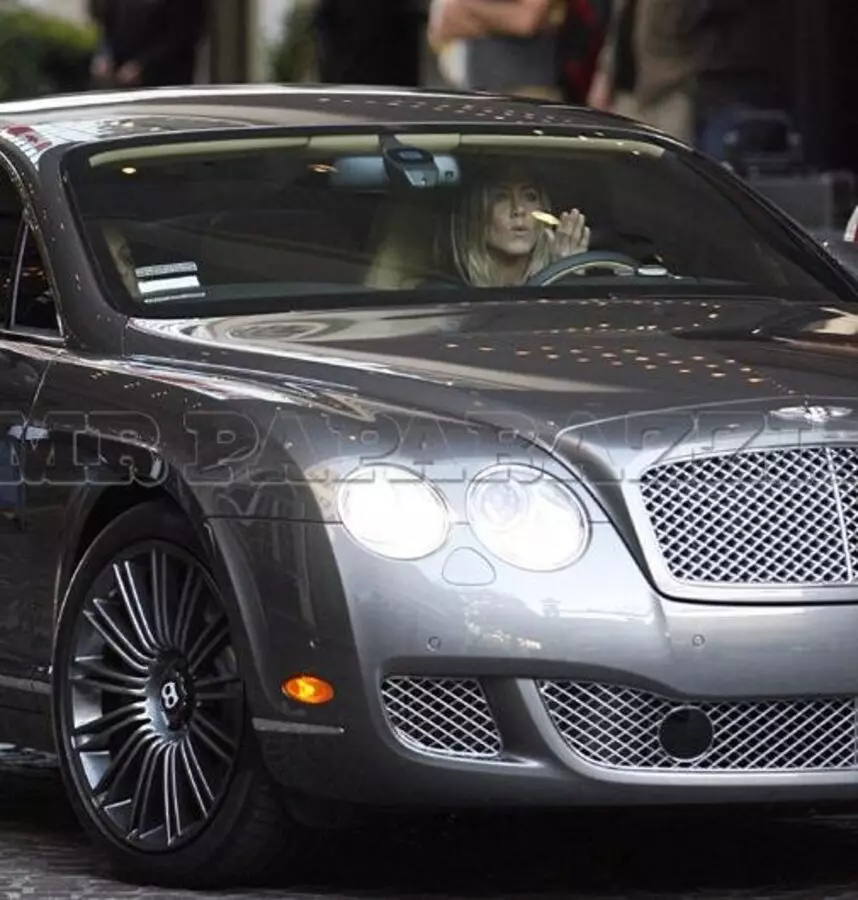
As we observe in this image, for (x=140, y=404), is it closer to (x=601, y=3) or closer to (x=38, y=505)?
(x=38, y=505)

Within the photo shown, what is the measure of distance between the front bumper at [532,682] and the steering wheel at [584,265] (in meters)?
1.61

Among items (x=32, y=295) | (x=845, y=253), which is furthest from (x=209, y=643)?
(x=845, y=253)

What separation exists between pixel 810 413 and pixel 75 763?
5.56 ft

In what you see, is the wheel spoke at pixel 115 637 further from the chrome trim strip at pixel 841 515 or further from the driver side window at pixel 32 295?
the chrome trim strip at pixel 841 515

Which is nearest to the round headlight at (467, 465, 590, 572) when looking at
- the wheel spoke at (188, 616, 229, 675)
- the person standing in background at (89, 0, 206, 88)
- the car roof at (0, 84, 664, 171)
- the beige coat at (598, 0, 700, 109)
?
the wheel spoke at (188, 616, 229, 675)

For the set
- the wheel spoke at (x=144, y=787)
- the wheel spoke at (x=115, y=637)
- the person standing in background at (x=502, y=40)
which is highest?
the wheel spoke at (x=115, y=637)

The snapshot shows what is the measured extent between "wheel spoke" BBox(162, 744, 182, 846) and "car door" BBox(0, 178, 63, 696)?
57 centimetres

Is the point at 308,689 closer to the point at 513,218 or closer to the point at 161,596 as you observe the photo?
the point at 161,596

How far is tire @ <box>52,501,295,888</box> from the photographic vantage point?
23.1ft

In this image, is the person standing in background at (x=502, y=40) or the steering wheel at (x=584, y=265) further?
the person standing in background at (x=502, y=40)

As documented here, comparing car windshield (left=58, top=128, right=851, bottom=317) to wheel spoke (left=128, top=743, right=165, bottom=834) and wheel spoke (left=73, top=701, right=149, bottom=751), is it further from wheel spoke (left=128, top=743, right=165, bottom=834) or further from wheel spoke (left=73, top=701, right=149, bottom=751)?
wheel spoke (left=128, top=743, right=165, bottom=834)

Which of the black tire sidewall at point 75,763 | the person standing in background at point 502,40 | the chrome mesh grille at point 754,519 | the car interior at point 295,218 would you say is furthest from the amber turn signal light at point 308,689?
the person standing in background at point 502,40

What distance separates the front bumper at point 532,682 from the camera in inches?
264

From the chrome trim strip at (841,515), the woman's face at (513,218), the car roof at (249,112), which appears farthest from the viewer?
the car roof at (249,112)
